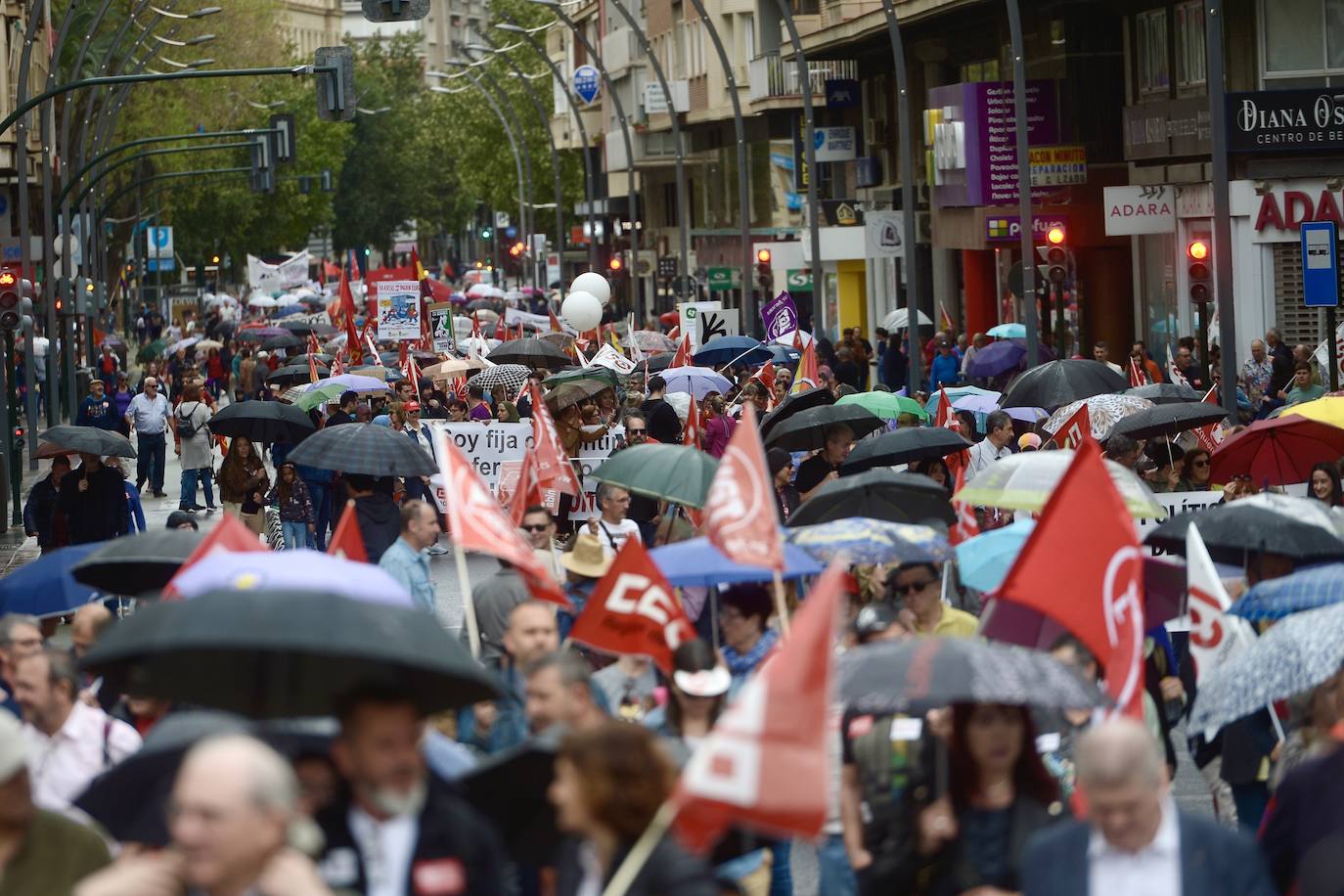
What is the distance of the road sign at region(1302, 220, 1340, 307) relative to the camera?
25.4 m

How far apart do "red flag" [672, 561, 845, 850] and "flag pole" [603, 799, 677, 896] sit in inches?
1.4

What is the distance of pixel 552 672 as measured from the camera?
7.07 meters

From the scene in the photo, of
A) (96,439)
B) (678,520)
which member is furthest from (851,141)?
(678,520)

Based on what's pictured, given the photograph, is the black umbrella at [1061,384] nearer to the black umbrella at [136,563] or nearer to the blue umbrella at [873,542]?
the blue umbrella at [873,542]

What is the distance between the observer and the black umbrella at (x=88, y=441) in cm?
1905

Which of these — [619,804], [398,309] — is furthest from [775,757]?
[398,309]

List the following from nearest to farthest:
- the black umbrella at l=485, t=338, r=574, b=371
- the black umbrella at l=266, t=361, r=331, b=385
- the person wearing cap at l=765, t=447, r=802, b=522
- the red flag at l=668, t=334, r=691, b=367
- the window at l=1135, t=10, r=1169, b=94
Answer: the person wearing cap at l=765, t=447, r=802, b=522 < the red flag at l=668, t=334, r=691, b=367 < the black umbrella at l=485, t=338, r=574, b=371 < the black umbrella at l=266, t=361, r=331, b=385 < the window at l=1135, t=10, r=1169, b=94

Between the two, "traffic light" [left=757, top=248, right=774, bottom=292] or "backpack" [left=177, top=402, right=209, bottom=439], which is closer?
"backpack" [left=177, top=402, right=209, bottom=439]

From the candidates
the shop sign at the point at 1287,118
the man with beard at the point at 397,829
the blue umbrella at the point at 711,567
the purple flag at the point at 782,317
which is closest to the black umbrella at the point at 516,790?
the man with beard at the point at 397,829

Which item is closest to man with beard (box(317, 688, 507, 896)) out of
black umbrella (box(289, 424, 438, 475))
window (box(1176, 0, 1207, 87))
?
black umbrella (box(289, 424, 438, 475))

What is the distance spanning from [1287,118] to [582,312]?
989 cm

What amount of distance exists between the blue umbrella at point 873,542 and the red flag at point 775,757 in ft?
15.3

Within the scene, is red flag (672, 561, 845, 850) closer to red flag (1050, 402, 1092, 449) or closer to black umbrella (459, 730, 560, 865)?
black umbrella (459, 730, 560, 865)

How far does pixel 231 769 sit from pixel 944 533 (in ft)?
23.2
